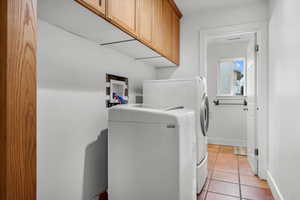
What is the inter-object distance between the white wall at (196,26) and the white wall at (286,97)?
52 centimetres

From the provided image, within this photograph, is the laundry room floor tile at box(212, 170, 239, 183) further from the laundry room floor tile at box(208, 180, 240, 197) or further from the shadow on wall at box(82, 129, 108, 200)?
the shadow on wall at box(82, 129, 108, 200)

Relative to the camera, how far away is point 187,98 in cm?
200

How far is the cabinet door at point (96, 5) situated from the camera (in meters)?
0.97

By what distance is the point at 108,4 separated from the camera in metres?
1.16

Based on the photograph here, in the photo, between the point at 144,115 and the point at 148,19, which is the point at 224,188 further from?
the point at 148,19

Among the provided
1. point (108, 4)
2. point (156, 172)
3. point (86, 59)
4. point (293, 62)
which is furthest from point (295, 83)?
point (86, 59)

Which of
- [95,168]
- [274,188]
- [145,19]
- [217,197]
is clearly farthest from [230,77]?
[95,168]

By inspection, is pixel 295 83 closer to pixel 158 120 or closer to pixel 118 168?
pixel 158 120

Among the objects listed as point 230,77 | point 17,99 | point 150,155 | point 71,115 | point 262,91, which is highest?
point 230,77

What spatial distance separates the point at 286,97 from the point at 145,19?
1.51m

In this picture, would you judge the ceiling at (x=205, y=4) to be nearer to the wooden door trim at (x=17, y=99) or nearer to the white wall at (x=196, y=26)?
the white wall at (x=196, y=26)

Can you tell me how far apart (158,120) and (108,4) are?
0.88 meters

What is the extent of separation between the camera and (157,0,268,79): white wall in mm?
2498

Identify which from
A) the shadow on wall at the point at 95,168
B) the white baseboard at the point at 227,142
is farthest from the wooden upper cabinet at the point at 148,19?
the white baseboard at the point at 227,142
